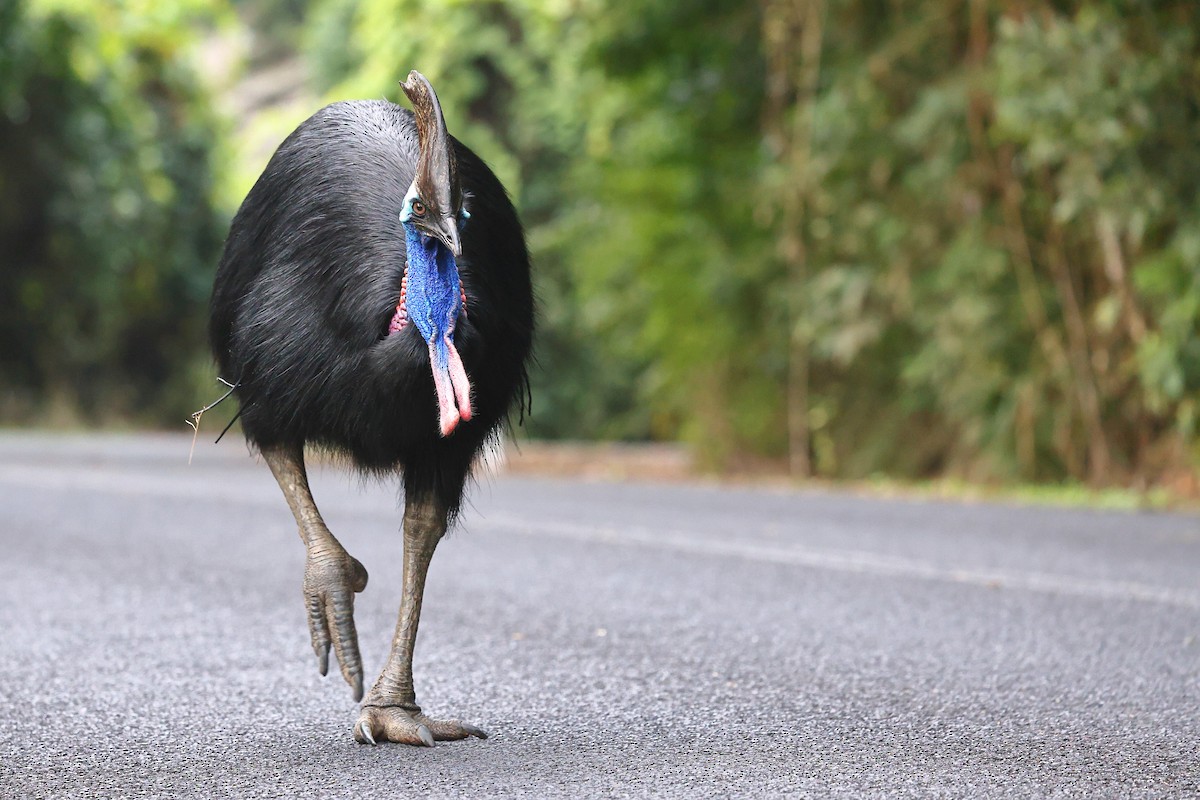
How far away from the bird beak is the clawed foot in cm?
80

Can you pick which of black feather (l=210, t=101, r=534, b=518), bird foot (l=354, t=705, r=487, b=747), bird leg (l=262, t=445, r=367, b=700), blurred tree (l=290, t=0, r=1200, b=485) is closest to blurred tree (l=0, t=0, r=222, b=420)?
blurred tree (l=290, t=0, r=1200, b=485)

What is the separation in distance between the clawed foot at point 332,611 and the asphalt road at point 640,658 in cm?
22

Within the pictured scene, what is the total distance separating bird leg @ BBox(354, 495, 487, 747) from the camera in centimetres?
391

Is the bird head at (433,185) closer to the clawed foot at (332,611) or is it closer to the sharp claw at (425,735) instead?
the clawed foot at (332,611)

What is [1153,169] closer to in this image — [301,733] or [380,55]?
[301,733]

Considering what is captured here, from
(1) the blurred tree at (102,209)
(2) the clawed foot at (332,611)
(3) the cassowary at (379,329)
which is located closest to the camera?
(3) the cassowary at (379,329)

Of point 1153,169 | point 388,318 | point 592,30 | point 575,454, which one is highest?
point 592,30

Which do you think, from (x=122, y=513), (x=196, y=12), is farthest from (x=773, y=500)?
(x=196, y=12)

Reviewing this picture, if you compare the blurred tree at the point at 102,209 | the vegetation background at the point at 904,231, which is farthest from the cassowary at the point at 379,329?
the blurred tree at the point at 102,209

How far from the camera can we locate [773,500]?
36.2 feet

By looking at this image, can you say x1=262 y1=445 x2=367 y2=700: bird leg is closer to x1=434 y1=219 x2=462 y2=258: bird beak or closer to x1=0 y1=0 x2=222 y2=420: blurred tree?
x1=434 y1=219 x2=462 y2=258: bird beak

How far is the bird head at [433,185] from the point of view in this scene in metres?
3.51

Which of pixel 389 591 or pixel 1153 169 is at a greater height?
pixel 1153 169

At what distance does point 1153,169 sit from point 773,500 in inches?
127
